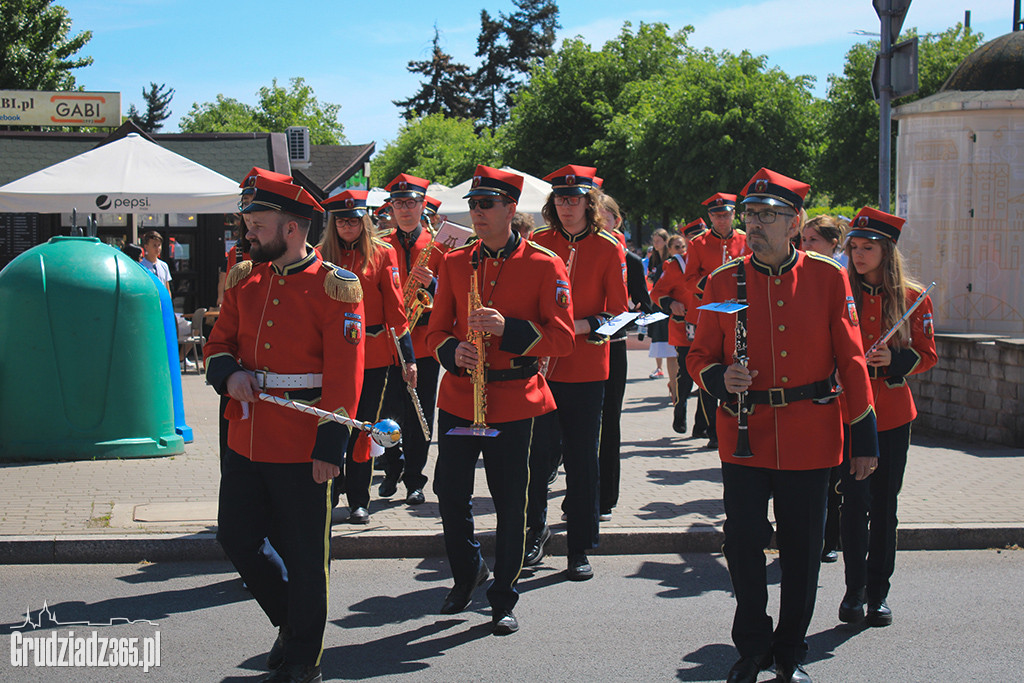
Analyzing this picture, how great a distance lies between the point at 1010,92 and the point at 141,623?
10275mm

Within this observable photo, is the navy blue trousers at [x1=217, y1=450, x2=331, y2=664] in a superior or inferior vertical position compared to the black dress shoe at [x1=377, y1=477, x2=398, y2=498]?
superior

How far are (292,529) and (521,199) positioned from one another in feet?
46.5

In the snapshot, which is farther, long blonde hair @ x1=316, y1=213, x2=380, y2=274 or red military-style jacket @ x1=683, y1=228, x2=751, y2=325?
red military-style jacket @ x1=683, y1=228, x2=751, y2=325

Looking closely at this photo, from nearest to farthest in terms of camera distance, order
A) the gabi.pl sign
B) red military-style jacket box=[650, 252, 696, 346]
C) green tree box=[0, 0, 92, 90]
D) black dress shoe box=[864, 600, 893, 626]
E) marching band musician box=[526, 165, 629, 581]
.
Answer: black dress shoe box=[864, 600, 893, 626]
marching band musician box=[526, 165, 629, 581]
red military-style jacket box=[650, 252, 696, 346]
the gabi.pl sign
green tree box=[0, 0, 92, 90]

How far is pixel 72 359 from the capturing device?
8523mm

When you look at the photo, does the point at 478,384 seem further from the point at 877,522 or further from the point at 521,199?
the point at 521,199

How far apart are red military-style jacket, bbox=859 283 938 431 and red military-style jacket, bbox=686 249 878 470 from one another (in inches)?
39.0

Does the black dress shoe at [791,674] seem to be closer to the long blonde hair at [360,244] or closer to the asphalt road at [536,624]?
the asphalt road at [536,624]

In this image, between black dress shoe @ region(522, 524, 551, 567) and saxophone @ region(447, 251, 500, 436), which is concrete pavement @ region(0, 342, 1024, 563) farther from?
saxophone @ region(447, 251, 500, 436)

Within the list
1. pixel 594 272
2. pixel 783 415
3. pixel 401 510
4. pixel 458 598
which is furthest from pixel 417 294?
pixel 783 415

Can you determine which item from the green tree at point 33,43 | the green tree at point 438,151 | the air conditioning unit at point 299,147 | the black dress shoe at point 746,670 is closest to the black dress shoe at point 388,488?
the black dress shoe at point 746,670

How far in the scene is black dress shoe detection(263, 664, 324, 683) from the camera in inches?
169

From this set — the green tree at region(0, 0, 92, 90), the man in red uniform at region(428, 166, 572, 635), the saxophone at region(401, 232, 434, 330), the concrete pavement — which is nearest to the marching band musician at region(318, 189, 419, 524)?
the concrete pavement

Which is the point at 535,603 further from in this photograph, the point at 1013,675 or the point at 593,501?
the point at 1013,675
